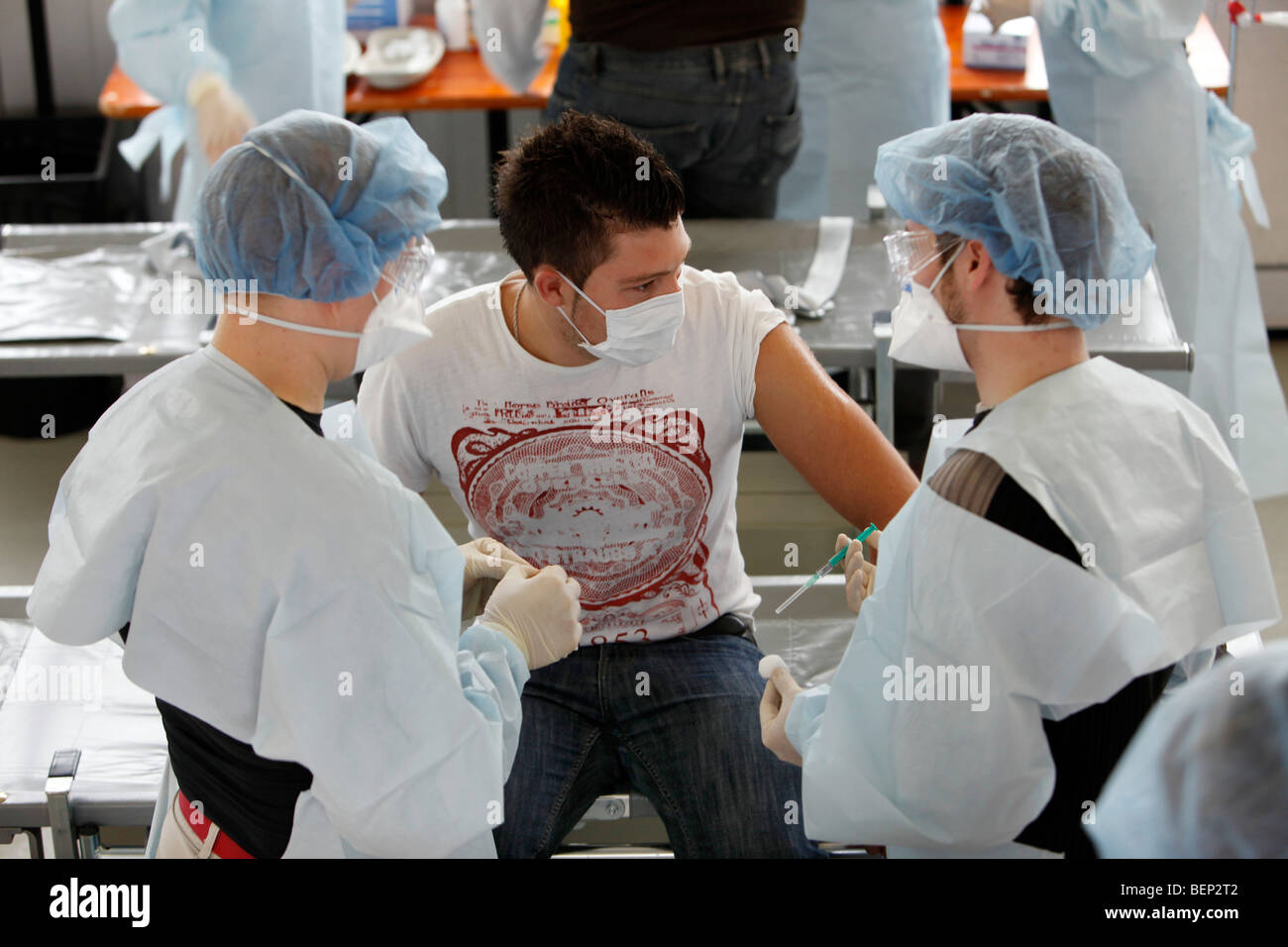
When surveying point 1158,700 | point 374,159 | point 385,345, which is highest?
point 374,159

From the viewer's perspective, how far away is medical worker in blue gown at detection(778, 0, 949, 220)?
3434 millimetres

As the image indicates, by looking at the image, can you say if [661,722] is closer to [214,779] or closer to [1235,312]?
[214,779]

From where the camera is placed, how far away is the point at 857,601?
1.72 m

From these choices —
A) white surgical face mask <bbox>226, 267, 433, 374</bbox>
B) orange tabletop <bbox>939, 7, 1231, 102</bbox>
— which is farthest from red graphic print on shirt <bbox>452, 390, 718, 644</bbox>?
orange tabletop <bbox>939, 7, 1231, 102</bbox>

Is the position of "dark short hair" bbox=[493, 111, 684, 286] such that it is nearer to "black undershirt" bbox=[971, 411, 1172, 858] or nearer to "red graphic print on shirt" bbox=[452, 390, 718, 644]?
"red graphic print on shirt" bbox=[452, 390, 718, 644]

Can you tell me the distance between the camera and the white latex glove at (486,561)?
69.7 inches

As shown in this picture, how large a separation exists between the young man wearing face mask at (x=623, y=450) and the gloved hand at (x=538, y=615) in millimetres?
227

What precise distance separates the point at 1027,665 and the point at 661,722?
62 cm

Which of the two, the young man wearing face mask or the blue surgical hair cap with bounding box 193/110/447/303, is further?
the young man wearing face mask

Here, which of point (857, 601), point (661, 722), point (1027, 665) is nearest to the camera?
point (1027, 665)

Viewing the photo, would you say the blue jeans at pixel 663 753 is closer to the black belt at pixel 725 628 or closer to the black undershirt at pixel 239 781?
the black belt at pixel 725 628

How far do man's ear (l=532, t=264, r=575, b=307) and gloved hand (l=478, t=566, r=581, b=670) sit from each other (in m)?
0.38
